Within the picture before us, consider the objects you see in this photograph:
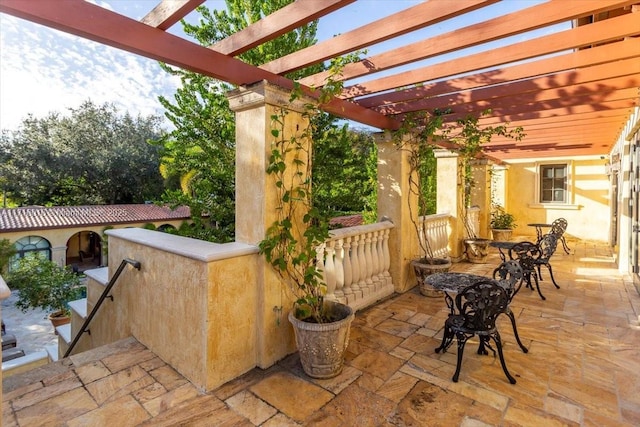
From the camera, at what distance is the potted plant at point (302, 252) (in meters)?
2.38

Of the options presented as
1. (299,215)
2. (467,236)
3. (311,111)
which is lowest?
(467,236)

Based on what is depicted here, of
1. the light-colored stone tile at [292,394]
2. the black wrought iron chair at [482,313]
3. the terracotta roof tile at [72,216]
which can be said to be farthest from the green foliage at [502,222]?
the terracotta roof tile at [72,216]

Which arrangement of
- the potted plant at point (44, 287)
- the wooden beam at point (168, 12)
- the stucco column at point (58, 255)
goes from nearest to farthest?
the wooden beam at point (168, 12)
the potted plant at point (44, 287)
the stucco column at point (58, 255)

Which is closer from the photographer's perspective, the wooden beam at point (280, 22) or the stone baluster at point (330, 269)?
the wooden beam at point (280, 22)

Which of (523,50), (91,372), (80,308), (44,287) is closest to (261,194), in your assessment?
(91,372)

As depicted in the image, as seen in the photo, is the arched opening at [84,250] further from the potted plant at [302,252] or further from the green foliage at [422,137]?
the potted plant at [302,252]

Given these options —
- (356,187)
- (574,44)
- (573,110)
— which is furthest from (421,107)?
(356,187)

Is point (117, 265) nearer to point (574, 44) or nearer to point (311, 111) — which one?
point (311, 111)

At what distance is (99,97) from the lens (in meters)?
19.5

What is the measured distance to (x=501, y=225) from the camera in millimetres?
8367

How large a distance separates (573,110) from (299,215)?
13.1ft

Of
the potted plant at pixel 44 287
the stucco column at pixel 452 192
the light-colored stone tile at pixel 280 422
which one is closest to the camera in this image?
the light-colored stone tile at pixel 280 422

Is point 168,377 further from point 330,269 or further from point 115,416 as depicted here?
point 330,269

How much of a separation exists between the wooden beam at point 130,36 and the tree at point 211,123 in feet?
9.60
